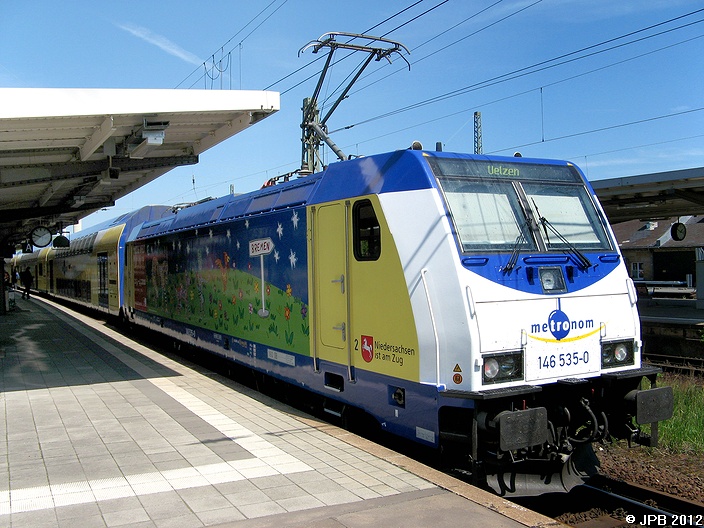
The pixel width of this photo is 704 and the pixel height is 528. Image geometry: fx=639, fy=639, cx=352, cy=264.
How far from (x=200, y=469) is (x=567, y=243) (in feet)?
12.9

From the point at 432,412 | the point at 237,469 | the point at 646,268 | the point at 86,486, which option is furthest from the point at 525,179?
the point at 646,268

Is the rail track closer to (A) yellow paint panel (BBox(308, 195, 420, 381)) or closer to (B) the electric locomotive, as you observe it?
(B) the electric locomotive

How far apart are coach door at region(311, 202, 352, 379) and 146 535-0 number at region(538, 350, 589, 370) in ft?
6.36

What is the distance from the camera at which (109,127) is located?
8.55 meters

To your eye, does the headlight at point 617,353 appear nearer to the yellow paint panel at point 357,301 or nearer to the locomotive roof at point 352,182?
the yellow paint panel at point 357,301

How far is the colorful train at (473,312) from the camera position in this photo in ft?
17.3

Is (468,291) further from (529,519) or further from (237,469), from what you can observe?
(237,469)

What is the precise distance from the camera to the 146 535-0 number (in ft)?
18.1

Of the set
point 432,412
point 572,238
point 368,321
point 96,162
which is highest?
point 96,162

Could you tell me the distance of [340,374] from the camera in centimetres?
665

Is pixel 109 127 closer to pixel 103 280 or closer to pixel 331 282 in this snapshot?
pixel 331 282

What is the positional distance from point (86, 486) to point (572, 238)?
16.0 feet

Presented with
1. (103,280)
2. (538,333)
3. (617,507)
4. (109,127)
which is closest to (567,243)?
(538,333)

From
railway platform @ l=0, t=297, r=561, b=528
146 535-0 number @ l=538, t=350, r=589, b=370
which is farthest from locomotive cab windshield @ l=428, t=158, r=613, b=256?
railway platform @ l=0, t=297, r=561, b=528
